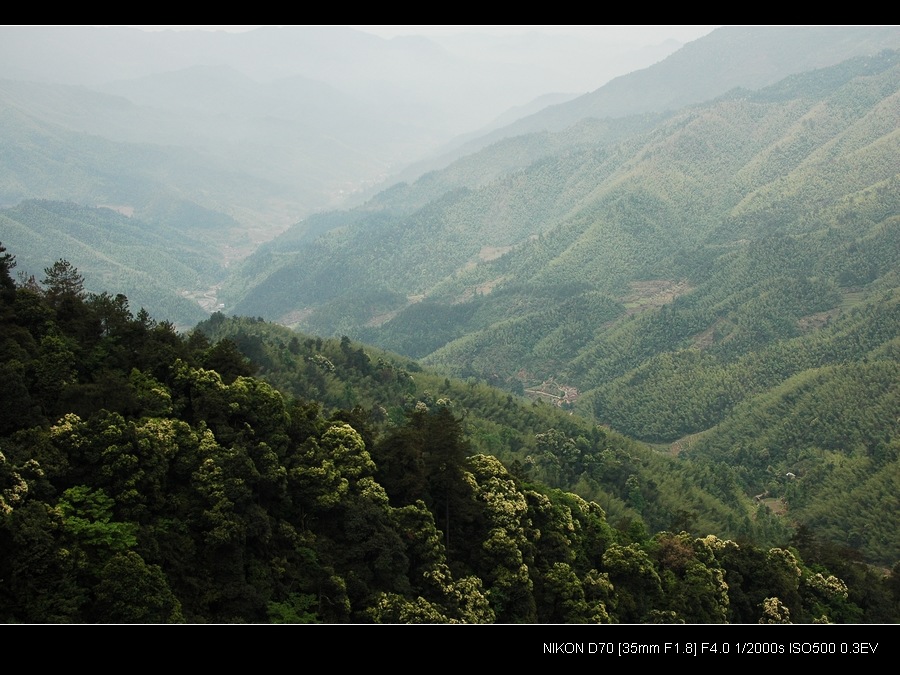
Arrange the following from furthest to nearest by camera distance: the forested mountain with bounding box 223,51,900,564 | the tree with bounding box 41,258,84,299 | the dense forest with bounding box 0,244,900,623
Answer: the forested mountain with bounding box 223,51,900,564 → the tree with bounding box 41,258,84,299 → the dense forest with bounding box 0,244,900,623

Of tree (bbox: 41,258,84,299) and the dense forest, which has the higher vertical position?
tree (bbox: 41,258,84,299)

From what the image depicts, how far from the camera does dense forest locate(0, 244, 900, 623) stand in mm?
20719

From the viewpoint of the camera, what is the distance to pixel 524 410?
83.0 m

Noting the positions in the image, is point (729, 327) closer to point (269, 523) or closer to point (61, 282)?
point (61, 282)

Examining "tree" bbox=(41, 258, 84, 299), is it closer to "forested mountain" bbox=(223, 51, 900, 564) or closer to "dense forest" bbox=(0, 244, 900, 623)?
"dense forest" bbox=(0, 244, 900, 623)

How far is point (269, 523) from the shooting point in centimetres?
2433

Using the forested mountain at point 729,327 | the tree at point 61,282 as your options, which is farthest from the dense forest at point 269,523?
the forested mountain at point 729,327

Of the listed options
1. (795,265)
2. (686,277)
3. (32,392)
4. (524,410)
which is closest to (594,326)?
(686,277)

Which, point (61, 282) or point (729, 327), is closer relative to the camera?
point (61, 282)

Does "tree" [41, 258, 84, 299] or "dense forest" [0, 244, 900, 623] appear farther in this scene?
"tree" [41, 258, 84, 299]

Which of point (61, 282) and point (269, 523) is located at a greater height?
point (61, 282)

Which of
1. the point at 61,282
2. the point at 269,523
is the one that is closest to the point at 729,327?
the point at 61,282

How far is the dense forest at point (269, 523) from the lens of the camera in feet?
68.0

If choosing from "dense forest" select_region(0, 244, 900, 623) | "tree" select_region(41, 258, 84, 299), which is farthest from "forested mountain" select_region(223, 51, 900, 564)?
"tree" select_region(41, 258, 84, 299)
